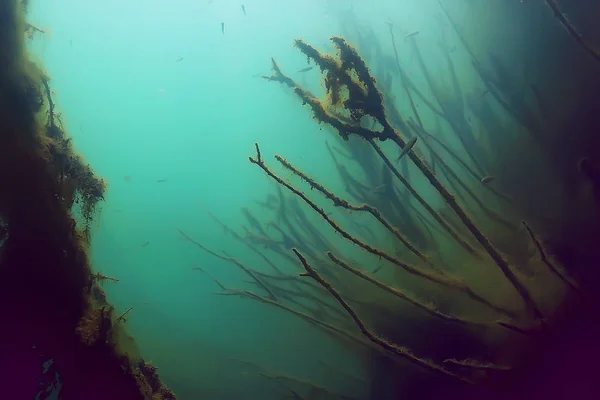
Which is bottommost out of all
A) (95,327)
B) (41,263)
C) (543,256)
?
(95,327)

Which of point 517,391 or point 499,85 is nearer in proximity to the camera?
point 517,391

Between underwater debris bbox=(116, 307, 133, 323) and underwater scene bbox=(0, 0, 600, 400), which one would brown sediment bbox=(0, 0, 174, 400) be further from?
underwater debris bbox=(116, 307, 133, 323)

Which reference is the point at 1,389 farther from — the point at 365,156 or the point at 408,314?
the point at 365,156

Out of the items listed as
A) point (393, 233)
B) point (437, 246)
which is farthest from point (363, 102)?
point (437, 246)

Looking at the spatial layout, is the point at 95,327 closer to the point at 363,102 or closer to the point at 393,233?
the point at 393,233

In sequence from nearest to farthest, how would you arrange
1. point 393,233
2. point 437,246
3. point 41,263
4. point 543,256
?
1. point 41,263
2. point 543,256
3. point 393,233
4. point 437,246

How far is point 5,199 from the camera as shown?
69.2 inches

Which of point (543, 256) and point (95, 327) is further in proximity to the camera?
point (543, 256)

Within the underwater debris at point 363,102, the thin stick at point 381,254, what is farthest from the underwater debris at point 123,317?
the underwater debris at point 363,102

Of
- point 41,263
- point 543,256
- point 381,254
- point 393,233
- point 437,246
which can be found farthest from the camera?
point 437,246

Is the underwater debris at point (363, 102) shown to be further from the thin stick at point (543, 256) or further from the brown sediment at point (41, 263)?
the brown sediment at point (41, 263)

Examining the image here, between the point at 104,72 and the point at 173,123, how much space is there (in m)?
11.7

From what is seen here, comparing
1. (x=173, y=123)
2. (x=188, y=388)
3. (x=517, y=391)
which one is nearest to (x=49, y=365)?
(x=517, y=391)

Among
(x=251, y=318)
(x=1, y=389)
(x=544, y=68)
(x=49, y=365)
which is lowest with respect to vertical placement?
(x=1, y=389)
